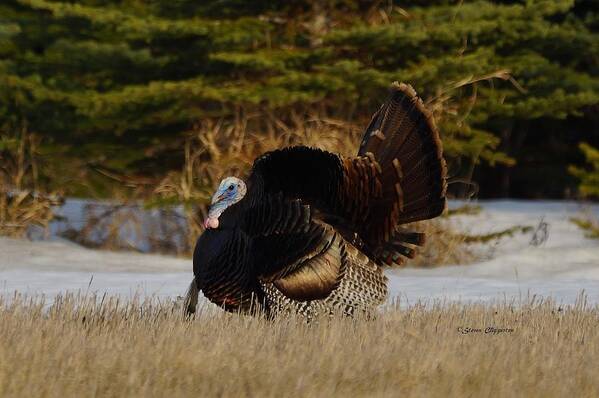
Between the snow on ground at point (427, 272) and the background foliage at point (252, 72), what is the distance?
1390 mm

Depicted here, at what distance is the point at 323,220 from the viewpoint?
8.73 metres

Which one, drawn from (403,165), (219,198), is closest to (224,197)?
(219,198)

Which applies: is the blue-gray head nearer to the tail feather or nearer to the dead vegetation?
the tail feather

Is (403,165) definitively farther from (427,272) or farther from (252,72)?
(252,72)

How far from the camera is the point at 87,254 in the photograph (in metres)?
15.7

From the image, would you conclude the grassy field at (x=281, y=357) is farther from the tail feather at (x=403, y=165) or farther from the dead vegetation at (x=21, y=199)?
the dead vegetation at (x=21, y=199)

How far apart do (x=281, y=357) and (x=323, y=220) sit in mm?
1978

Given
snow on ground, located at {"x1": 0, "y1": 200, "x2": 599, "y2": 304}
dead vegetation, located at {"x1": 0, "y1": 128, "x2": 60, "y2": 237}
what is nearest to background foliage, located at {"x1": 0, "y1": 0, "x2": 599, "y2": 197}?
dead vegetation, located at {"x1": 0, "y1": 128, "x2": 60, "y2": 237}

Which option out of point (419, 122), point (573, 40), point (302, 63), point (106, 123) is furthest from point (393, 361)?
point (573, 40)

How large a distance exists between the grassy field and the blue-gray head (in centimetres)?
63

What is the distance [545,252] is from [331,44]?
361 cm

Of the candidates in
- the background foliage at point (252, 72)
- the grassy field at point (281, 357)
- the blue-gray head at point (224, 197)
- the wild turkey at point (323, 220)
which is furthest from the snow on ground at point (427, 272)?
the grassy field at point (281, 357)

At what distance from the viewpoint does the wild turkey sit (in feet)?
27.4

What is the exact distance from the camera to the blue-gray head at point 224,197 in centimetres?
841
